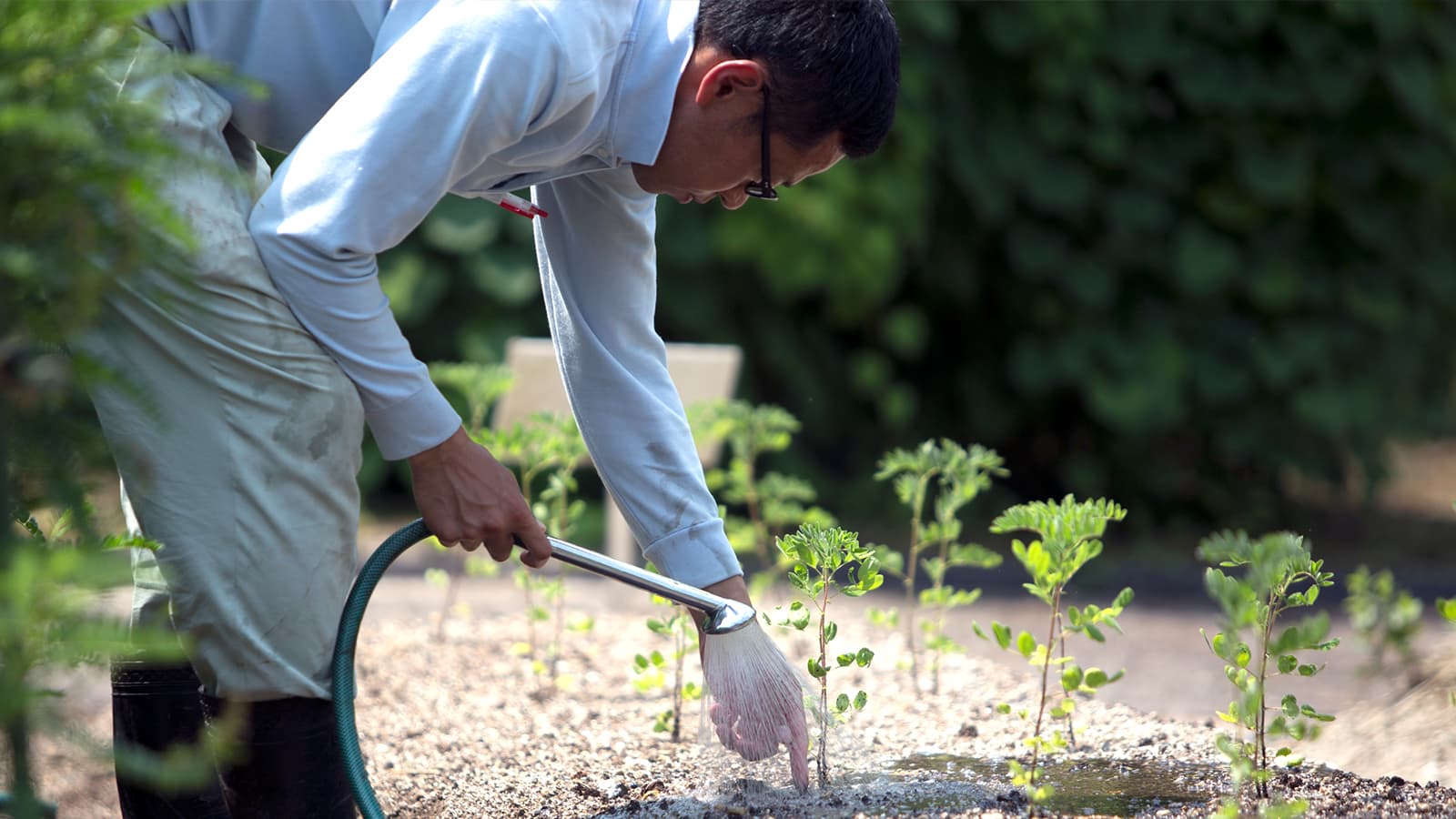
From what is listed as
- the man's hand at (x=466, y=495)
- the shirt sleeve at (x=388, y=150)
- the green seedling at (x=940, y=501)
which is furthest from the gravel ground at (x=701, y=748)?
the shirt sleeve at (x=388, y=150)

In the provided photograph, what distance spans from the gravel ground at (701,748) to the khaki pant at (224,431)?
0.27 meters

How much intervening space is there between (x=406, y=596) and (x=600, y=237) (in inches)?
91.4

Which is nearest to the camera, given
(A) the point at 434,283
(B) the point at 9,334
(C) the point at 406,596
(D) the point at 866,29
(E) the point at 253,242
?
(B) the point at 9,334

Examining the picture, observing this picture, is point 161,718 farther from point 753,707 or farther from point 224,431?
point 753,707

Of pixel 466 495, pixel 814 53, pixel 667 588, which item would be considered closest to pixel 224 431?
pixel 466 495

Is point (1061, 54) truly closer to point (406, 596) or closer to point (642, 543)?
point (406, 596)

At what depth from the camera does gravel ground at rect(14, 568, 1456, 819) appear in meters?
2.02

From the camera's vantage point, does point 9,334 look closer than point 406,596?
Yes

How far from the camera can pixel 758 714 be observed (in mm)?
2086

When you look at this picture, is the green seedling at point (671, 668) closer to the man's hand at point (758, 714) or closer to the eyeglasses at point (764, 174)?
the man's hand at point (758, 714)

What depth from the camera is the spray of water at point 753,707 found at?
2078 millimetres

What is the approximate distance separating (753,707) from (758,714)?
0.01 meters

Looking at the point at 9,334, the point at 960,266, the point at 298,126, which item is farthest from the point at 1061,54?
the point at 9,334

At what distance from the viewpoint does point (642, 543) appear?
7.66 feet
